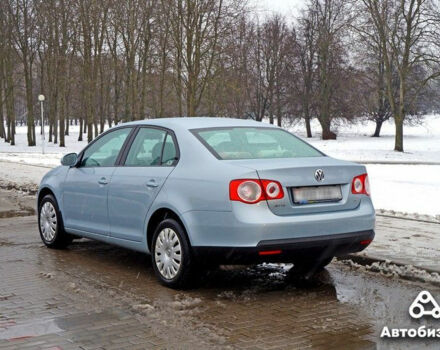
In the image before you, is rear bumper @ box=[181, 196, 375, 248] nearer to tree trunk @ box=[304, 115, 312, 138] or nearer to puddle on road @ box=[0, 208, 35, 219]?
puddle on road @ box=[0, 208, 35, 219]

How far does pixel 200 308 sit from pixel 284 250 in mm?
851

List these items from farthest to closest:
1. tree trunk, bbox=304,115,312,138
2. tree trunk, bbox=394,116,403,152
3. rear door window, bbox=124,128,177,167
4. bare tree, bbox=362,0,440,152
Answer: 1. tree trunk, bbox=304,115,312,138
2. tree trunk, bbox=394,116,403,152
3. bare tree, bbox=362,0,440,152
4. rear door window, bbox=124,128,177,167

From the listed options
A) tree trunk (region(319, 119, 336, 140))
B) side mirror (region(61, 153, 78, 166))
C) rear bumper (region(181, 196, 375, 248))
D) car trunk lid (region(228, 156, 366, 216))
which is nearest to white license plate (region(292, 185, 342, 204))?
car trunk lid (region(228, 156, 366, 216))

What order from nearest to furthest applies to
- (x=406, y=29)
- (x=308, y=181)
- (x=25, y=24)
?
(x=308, y=181) < (x=406, y=29) < (x=25, y=24)

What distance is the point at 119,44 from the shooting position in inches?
1766

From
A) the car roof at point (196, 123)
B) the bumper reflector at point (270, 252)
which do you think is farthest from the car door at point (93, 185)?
the bumper reflector at point (270, 252)

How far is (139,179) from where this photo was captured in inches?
255

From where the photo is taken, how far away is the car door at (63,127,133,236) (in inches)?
279

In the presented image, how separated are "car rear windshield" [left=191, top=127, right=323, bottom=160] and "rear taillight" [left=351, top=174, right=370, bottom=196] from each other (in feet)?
1.85

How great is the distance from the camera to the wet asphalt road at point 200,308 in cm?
454

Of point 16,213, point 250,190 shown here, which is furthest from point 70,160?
point 16,213

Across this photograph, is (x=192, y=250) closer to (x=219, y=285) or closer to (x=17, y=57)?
(x=219, y=285)

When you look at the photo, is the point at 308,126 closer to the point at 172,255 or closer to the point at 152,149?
the point at 152,149

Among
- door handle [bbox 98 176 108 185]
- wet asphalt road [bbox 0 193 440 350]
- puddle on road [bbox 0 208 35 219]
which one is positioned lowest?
puddle on road [bbox 0 208 35 219]
